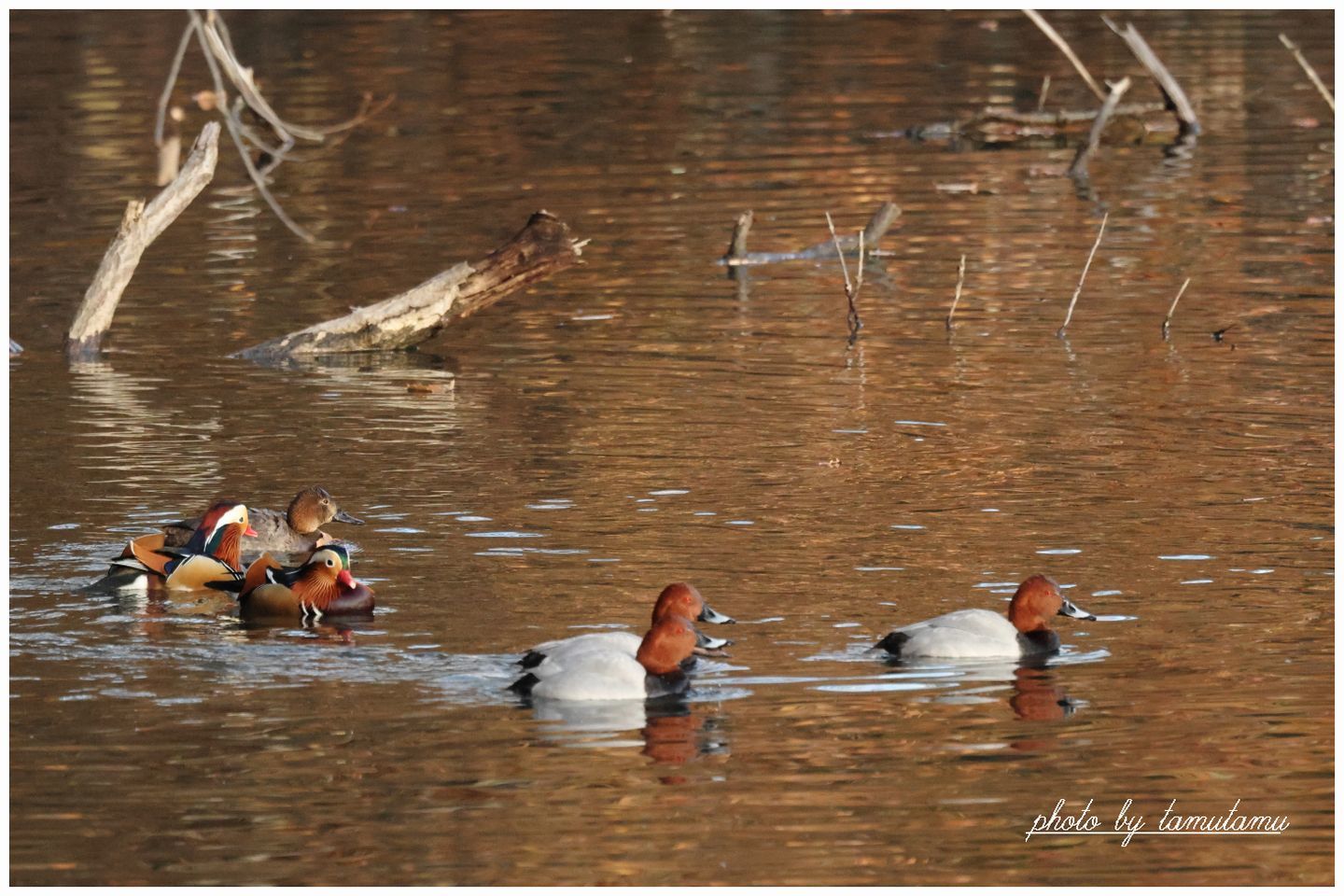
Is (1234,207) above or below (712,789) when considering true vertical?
above

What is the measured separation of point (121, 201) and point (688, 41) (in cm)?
1534

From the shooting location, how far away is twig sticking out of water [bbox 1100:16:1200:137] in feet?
78.8

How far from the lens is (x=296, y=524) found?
1219 centimetres

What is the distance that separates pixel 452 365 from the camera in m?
17.4

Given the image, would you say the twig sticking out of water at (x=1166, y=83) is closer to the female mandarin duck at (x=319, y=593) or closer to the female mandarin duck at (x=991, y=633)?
the female mandarin duck at (x=991, y=633)

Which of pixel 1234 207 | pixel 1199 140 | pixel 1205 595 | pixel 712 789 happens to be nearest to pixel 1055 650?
pixel 1205 595

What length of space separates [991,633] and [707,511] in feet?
9.80

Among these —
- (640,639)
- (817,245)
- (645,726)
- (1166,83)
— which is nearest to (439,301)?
(817,245)

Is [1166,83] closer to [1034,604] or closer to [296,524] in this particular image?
[296,524]

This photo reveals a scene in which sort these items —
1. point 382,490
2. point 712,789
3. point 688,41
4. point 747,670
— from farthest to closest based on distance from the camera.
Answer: point 688,41, point 382,490, point 747,670, point 712,789

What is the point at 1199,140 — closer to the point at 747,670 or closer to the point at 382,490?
the point at 382,490

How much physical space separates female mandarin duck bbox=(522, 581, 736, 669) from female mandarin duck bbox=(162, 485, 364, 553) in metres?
2.52

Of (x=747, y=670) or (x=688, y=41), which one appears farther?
(x=688, y=41)

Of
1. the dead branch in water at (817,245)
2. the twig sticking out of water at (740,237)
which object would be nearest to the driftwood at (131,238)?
the twig sticking out of water at (740,237)
